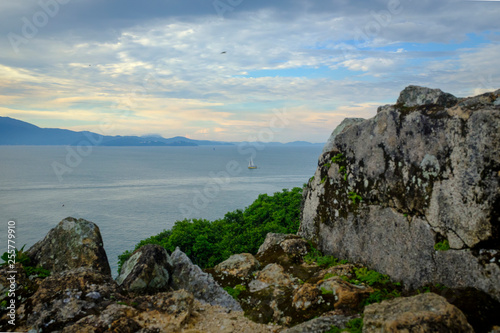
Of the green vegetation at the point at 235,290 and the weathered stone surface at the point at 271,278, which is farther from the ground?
the weathered stone surface at the point at 271,278

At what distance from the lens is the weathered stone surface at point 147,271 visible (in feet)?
35.6

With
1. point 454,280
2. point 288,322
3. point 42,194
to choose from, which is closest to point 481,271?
point 454,280

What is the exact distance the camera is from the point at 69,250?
12.6m

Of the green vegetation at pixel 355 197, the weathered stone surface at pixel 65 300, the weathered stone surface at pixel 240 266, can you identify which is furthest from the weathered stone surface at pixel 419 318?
the weathered stone surface at pixel 65 300

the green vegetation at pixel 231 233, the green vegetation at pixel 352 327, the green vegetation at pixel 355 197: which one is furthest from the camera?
the green vegetation at pixel 231 233

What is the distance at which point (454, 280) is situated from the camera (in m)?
8.50

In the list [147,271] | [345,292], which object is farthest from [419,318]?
[147,271]

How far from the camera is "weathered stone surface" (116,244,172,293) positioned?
35.6 ft

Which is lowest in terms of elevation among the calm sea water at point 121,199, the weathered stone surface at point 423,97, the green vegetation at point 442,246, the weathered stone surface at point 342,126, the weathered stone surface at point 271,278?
the calm sea water at point 121,199

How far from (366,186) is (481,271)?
4.40m

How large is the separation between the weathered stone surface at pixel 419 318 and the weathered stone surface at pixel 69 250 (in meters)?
9.75

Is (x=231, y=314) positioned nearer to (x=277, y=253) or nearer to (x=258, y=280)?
(x=258, y=280)

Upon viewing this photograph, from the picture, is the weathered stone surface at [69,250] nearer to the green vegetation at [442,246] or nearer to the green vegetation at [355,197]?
the green vegetation at [355,197]

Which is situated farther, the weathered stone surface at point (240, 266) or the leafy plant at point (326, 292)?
the weathered stone surface at point (240, 266)
